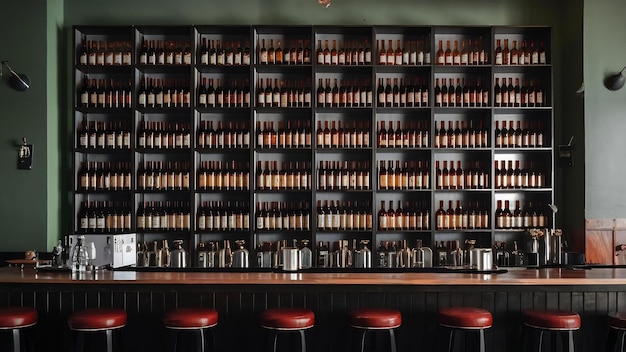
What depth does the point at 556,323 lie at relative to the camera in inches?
148

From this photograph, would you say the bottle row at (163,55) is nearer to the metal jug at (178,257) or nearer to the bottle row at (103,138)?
the bottle row at (103,138)

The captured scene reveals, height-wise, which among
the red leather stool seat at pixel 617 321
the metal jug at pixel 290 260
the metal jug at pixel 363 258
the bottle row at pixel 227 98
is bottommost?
the red leather stool seat at pixel 617 321

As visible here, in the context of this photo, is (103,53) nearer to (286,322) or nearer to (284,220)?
(284,220)

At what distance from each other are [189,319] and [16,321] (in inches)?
42.9

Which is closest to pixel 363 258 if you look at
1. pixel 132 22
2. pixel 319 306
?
pixel 319 306

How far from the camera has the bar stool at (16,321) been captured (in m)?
3.80

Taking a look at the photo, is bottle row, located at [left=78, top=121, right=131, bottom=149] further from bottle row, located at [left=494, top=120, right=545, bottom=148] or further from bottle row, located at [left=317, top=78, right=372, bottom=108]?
bottle row, located at [left=494, top=120, right=545, bottom=148]

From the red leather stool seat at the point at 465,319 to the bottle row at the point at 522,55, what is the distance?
126 inches

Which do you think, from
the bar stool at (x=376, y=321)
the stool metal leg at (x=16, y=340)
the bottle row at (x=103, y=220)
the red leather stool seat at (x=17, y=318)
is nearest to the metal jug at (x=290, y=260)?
the bar stool at (x=376, y=321)

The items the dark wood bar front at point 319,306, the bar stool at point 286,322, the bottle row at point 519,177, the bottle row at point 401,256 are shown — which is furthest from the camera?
the bottle row at point 519,177

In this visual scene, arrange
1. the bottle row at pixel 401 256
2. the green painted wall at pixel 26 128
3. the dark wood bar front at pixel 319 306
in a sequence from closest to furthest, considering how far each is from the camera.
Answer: the dark wood bar front at pixel 319 306
the bottle row at pixel 401 256
the green painted wall at pixel 26 128

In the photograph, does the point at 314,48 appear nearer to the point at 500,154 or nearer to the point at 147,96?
the point at 147,96

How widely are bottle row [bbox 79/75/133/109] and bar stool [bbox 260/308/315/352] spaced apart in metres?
3.20

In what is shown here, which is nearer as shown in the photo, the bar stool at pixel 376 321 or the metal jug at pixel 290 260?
the bar stool at pixel 376 321
